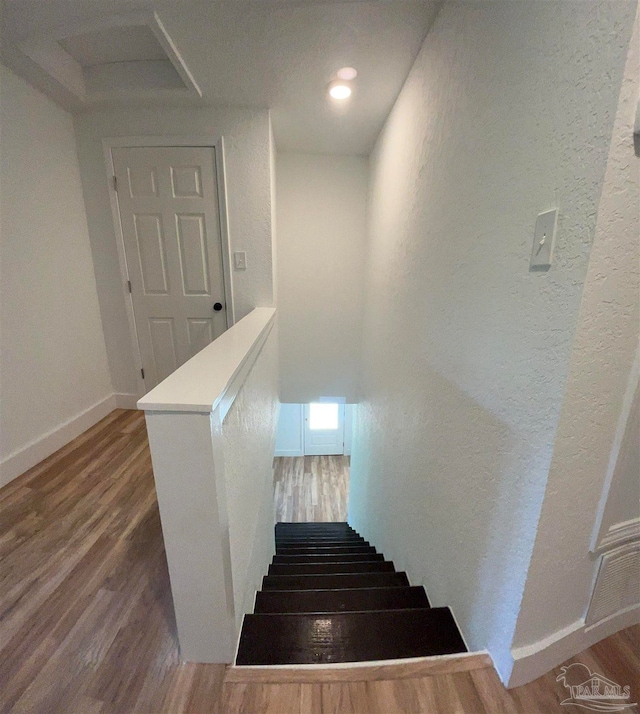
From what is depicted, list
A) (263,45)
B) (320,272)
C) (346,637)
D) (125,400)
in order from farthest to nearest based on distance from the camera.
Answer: (320,272) → (125,400) → (263,45) → (346,637)

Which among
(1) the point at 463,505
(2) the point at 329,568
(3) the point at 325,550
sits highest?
(1) the point at 463,505

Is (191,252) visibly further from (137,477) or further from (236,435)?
(236,435)

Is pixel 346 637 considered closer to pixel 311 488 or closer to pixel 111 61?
pixel 111 61

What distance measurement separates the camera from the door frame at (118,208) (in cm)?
205

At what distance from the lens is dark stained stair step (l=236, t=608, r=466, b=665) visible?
93cm

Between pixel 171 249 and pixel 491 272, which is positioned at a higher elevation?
pixel 171 249

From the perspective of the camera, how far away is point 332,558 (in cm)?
213

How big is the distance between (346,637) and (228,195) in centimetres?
253

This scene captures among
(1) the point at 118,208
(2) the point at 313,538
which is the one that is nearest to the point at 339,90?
(1) the point at 118,208

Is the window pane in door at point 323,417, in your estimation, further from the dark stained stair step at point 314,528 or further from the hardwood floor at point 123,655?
the hardwood floor at point 123,655

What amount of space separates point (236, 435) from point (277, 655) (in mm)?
680

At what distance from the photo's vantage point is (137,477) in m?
1.67

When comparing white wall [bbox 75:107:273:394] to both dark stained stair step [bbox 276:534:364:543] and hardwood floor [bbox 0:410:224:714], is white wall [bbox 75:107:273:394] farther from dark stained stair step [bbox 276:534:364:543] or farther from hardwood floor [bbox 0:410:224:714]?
dark stained stair step [bbox 276:534:364:543]

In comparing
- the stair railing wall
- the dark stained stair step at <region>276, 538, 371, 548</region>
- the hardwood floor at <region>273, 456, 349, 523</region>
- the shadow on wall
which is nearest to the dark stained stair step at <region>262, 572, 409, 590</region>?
the shadow on wall
